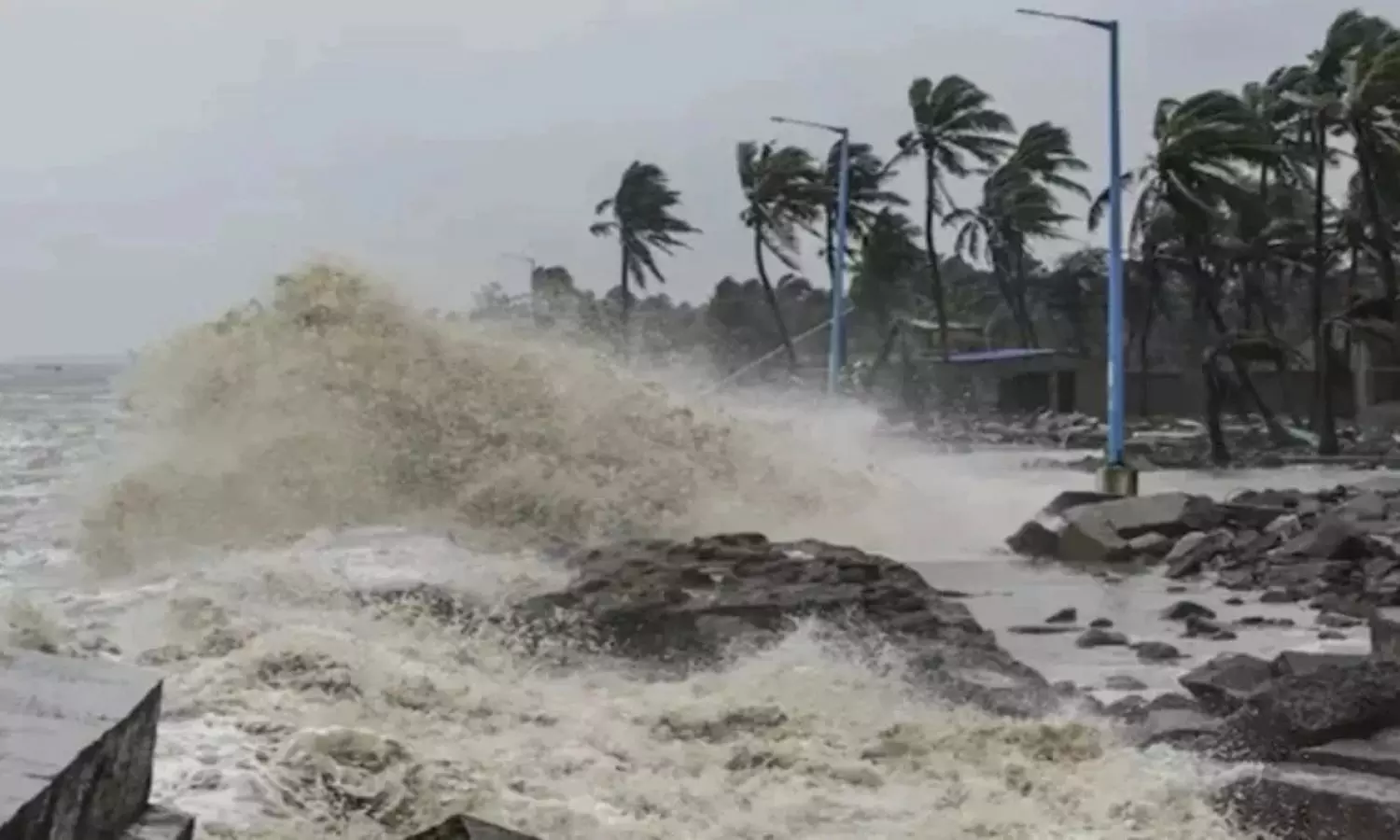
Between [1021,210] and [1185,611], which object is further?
[1021,210]

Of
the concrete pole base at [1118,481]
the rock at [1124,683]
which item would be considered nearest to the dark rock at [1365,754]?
the rock at [1124,683]

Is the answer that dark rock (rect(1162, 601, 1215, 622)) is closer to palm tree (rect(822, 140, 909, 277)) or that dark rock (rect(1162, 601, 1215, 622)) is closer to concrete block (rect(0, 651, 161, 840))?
concrete block (rect(0, 651, 161, 840))

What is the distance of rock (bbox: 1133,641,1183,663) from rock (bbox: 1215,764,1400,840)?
9.43 ft

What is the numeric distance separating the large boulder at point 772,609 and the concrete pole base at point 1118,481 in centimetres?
575

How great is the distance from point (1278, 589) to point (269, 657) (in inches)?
256

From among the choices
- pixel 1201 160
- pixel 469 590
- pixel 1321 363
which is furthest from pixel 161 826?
pixel 1201 160

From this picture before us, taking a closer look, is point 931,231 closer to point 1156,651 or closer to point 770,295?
point 770,295

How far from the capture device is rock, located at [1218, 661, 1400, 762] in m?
5.03

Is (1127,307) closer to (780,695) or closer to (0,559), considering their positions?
(0,559)

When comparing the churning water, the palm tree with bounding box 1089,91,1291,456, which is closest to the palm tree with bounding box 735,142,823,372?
the palm tree with bounding box 1089,91,1291,456

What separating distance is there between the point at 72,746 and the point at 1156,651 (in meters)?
5.89

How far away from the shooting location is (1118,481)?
15664 mm

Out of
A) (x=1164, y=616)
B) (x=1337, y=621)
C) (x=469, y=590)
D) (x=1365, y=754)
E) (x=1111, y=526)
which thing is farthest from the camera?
(x=1111, y=526)

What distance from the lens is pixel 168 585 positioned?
9.61m
